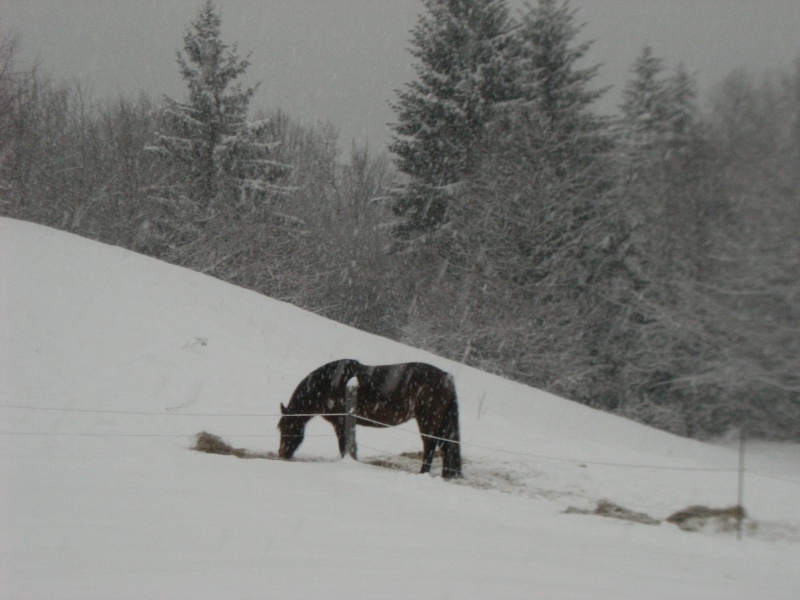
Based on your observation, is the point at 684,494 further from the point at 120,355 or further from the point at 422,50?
the point at 422,50

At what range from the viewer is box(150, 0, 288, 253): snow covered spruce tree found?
90.1 ft

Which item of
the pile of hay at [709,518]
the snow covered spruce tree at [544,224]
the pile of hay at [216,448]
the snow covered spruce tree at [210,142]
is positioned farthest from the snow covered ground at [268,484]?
the snow covered spruce tree at [210,142]

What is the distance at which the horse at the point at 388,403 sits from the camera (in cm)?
878

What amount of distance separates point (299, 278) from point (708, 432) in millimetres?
16696

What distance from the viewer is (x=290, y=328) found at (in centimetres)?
1778

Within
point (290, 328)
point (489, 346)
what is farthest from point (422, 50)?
point (290, 328)

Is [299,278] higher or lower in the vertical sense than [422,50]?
lower

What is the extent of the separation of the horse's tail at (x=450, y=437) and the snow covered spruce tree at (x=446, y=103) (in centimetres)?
1846

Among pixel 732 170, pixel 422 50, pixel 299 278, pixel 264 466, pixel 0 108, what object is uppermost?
pixel 422 50

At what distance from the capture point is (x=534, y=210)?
24.3m

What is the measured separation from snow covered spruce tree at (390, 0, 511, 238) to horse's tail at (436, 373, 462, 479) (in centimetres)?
1846

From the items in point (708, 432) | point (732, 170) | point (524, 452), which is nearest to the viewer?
point (524, 452)

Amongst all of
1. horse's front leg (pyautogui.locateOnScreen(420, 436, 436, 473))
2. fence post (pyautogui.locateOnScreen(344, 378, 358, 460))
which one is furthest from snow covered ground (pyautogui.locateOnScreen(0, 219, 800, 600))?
fence post (pyautogui.locateOnScreen(344, 378, 358, 460))

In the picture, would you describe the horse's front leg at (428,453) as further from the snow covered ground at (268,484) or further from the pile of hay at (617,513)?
the pile of hay at (617,513)
